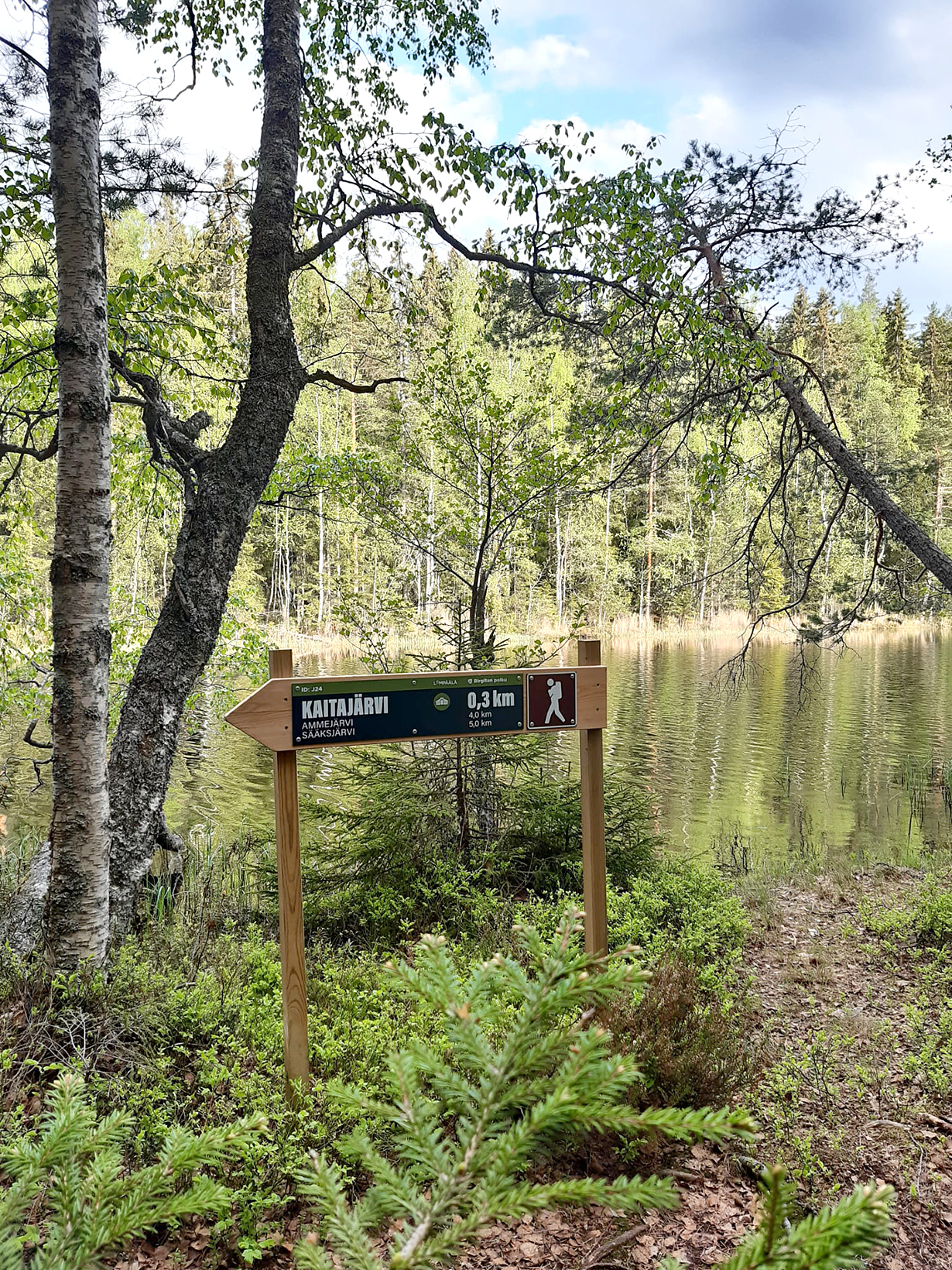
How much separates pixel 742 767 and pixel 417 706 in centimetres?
985

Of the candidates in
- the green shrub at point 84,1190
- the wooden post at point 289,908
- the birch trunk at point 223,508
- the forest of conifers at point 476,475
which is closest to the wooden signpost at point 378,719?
the wooden post at point 289,908

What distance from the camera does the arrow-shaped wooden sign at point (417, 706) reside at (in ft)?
9.80

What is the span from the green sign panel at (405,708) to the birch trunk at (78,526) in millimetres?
1049

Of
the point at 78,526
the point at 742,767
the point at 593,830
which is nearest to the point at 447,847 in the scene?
the point at 593,830

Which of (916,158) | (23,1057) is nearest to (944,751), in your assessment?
(916,158)

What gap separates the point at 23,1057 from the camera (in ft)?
9.34

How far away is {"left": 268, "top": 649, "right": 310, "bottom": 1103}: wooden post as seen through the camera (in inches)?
115

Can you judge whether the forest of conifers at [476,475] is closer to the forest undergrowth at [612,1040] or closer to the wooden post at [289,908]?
the forest undergrowth at [612,1040]

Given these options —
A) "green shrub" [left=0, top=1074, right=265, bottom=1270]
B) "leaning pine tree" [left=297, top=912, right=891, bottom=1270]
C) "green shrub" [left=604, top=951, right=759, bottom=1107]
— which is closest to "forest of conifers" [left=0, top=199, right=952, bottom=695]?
"green shrub" [left=604, top=951, right=759, bottom=1107]

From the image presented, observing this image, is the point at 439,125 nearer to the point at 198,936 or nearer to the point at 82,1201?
the point at 198,936

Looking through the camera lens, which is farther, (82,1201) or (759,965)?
(759,965)

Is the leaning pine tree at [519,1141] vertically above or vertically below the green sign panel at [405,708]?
below

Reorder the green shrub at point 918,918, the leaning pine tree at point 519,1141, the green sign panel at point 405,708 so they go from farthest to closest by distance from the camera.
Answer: the green shrub at point 918,918 < the green sign panel at point 405,708 < the leaning pine tree at point 519,1141

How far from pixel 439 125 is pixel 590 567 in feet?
87.6
